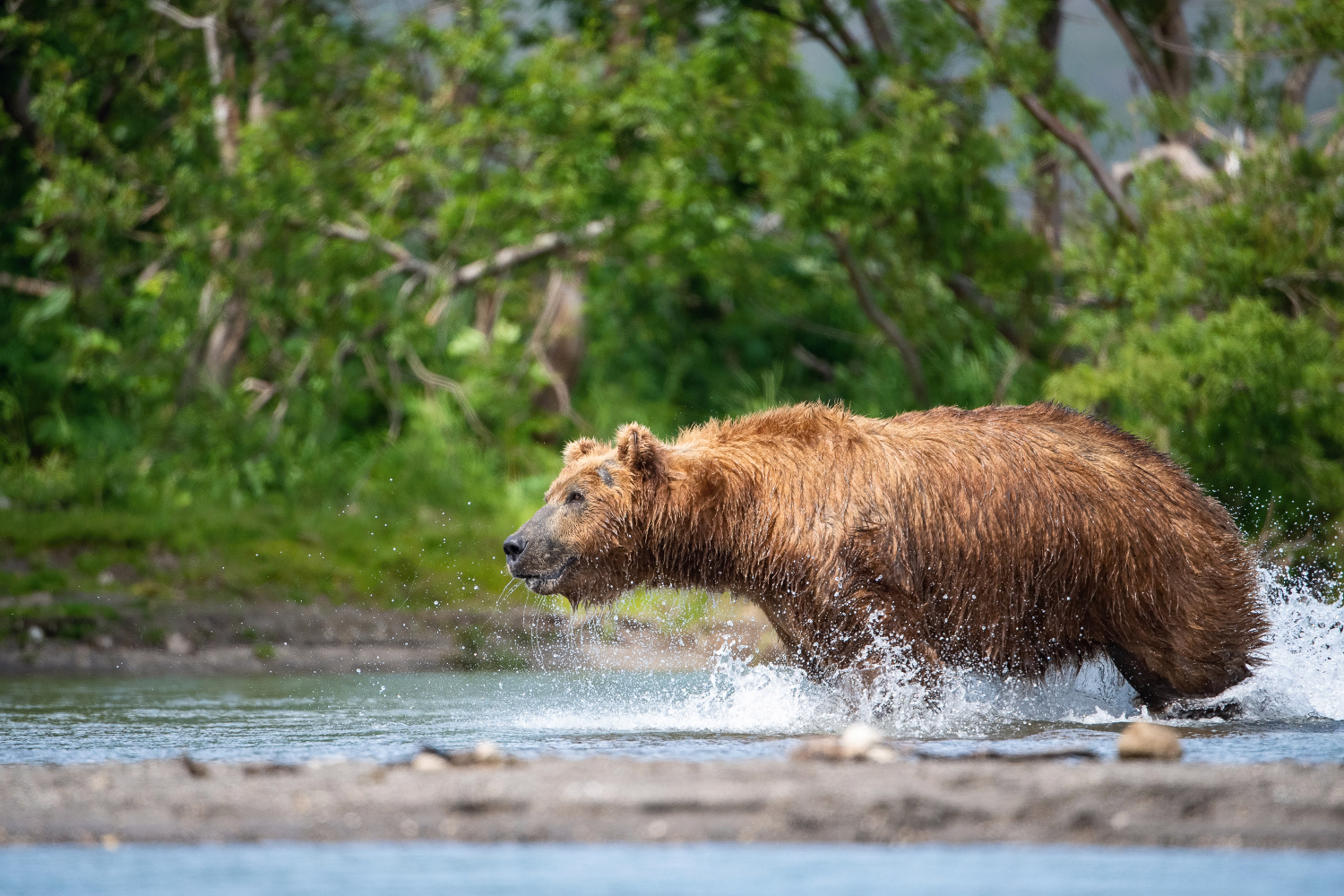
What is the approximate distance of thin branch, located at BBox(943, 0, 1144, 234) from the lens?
12.3 meters

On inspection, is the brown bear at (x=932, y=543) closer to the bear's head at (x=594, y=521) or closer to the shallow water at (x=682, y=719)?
the bear's head at (x=594, y=521)

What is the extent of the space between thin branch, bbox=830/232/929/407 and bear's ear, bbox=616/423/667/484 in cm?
659

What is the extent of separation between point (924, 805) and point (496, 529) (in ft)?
29.5

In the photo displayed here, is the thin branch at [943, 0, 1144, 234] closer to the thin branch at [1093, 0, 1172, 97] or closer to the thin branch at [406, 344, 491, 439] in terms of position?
the thin branch at [1093, 0, 1172, 97]

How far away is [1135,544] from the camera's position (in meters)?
6.24

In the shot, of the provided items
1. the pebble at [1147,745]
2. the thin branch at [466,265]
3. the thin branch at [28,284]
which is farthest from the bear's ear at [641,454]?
the thin branch at [28,284]

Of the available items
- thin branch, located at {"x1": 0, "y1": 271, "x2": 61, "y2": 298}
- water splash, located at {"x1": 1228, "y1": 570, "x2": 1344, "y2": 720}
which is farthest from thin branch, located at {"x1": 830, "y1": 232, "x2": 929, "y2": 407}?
thin branch, located at {"x1": 0, "y1": 271, "x2": 61, "y2": 298}

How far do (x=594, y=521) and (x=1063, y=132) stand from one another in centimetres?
771

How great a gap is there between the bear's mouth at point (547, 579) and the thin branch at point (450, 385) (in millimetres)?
8228

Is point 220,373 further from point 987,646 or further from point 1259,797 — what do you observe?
point 1259,797

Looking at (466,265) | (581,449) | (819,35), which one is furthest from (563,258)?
(581,449)

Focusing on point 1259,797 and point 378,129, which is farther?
point 378,129

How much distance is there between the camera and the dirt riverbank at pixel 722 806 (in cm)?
373

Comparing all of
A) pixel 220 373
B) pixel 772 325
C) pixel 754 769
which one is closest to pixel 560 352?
pixel 772 325
